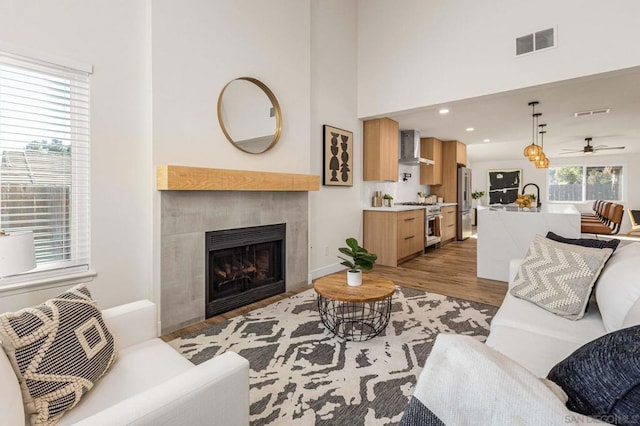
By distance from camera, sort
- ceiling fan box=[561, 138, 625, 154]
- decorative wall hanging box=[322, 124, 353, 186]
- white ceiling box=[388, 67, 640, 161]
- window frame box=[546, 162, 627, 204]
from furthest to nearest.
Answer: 1. window frame box=[546, 162, 627, 204]
2. ceiling fan box=[561, 138, 625, 154]
3. decorative wall hanging box=[322, 124, 353, 186]
4. white ceiling box=[388, 67, 640, 161]

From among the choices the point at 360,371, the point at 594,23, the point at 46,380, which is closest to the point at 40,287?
the point at 46,380

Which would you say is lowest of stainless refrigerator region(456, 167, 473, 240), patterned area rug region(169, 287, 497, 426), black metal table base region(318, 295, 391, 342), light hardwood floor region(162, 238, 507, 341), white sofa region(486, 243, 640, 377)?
patterned area rug region(169, 287, 497, 426)

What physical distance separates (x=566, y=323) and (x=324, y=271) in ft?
9.70

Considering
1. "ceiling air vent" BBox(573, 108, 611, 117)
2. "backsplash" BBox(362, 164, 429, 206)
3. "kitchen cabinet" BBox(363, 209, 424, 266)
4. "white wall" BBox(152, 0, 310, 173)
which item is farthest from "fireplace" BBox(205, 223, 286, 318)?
"ceiling air vent" BBox(573, 108, 611, 117)

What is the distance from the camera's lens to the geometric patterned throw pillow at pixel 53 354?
40.3 inches

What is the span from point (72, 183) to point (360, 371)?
2.40 metres

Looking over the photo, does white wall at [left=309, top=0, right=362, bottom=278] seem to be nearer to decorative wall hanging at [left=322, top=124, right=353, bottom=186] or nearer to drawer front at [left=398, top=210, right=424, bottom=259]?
decorative wall hanging at [left=322, top=124, right=353, bottom=186]

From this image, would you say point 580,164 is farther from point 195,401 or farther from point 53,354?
point 53,354

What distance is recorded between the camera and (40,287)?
218 cm

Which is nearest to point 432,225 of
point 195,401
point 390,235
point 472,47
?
point 390,235

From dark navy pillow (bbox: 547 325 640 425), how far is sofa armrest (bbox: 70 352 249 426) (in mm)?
970

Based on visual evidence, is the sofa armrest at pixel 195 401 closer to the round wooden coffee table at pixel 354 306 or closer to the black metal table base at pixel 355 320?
the round wooden coffee table at pixel 354 306

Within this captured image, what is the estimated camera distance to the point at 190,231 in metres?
2.78

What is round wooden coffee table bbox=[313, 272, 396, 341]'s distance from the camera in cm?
228
